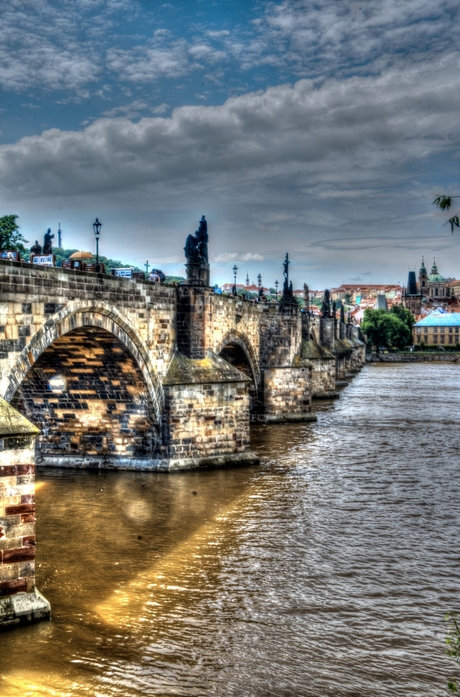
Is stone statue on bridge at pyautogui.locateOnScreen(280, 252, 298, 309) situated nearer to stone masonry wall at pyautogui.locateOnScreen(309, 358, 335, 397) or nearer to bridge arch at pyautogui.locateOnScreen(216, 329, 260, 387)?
bridge arch at pyautogui.locateOnScreen(216, 329, 260, 387)

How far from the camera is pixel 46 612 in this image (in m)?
9.80

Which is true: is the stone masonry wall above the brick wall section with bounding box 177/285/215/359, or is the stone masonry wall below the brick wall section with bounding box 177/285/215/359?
below

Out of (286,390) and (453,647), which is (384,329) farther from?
(453,647)

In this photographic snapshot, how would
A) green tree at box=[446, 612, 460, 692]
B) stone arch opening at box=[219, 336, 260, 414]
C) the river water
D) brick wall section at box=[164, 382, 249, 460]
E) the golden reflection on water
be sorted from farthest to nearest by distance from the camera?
stone arch opening at box=[219, 336, 260, 414]
brick wall section at box=[164, 382, 249, 460]
the golden reflection on water
the river water
green tree at box=[446, 612, 460, 692]

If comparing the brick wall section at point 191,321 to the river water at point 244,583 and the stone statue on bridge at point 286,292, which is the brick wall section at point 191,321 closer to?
the river water at point 244,583

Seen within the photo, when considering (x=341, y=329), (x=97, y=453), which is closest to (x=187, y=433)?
(x=97, y=453)

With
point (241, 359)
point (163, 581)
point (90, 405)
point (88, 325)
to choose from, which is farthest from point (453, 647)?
point (241, 359)

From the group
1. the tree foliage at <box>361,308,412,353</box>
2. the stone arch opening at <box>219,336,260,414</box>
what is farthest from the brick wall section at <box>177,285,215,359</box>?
the tree foliage at <box>361,308,412,353</box>

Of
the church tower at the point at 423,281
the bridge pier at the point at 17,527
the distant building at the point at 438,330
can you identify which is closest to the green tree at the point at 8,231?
the bridge pier at the point at 17,527

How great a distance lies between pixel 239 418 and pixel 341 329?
169 ft

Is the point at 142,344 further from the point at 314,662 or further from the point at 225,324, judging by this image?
the point at 314,662

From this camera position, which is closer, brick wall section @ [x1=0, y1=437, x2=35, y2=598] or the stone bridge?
brick wall section @ [x1=0, y1=437, x2=35, y2=598]

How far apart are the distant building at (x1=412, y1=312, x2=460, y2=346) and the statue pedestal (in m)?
114

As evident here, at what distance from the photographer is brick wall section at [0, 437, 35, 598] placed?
31.0 ft
